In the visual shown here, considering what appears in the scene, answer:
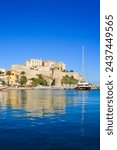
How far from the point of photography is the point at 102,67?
9344 mm

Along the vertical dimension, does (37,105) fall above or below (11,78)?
below

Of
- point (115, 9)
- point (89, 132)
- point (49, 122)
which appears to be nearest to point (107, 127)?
point (115, 9)

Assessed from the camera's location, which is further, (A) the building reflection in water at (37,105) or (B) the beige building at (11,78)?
(B) the beige building at (11,78)

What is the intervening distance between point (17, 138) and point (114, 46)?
7.82m

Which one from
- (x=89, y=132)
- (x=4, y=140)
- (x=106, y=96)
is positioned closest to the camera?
(x=106, y=96)

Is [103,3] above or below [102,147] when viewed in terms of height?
above

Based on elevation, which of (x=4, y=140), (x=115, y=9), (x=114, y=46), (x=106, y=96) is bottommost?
(x=4, y=140)

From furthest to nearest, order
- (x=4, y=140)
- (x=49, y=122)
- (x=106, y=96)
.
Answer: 1. (x=49, y=122)
2. (x=4, y=140)
3. (x=106, y=96)

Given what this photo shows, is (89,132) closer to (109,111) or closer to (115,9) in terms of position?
(109,111)

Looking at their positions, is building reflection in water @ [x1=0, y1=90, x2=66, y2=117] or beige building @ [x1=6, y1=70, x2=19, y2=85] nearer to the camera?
building reflection in water @ [x1=0, y1=90, x2=66, y2=117]

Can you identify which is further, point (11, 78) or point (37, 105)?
point (11, 78)

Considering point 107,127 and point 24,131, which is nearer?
point 107,127

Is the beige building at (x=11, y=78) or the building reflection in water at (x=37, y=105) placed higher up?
the beige building at (x=11, y=78)

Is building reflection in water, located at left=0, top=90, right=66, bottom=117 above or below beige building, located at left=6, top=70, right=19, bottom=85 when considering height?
below
